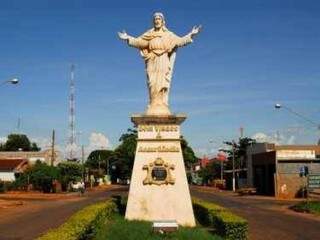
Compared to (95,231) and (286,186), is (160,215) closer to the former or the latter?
(95,231)

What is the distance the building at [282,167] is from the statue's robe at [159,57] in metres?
31.5

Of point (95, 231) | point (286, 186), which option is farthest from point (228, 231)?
point (286, 186)

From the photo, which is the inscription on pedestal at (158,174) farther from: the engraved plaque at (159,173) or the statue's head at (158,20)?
the statue's head at (158,20)

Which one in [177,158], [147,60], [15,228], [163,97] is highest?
[147,60]

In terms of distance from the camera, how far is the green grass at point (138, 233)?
14.6m

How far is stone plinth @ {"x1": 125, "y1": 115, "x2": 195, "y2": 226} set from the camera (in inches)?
733

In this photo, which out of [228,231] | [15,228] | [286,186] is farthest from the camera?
[286,186]

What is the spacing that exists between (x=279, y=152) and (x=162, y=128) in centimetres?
4035

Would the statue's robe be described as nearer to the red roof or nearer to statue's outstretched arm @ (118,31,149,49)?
statue's outstretched arm @ (118,31,149,49)

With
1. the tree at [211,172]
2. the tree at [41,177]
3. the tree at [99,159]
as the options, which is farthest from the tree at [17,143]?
the tree at [41,177]

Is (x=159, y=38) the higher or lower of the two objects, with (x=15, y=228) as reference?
higher

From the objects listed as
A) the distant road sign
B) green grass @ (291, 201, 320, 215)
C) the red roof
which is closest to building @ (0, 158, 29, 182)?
the red roof

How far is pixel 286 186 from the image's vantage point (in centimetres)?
5497

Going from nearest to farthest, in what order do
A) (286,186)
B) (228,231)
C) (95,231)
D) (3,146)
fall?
1. (228,231)
2. (95,231)
3. (286,186)
4. (3,146)
